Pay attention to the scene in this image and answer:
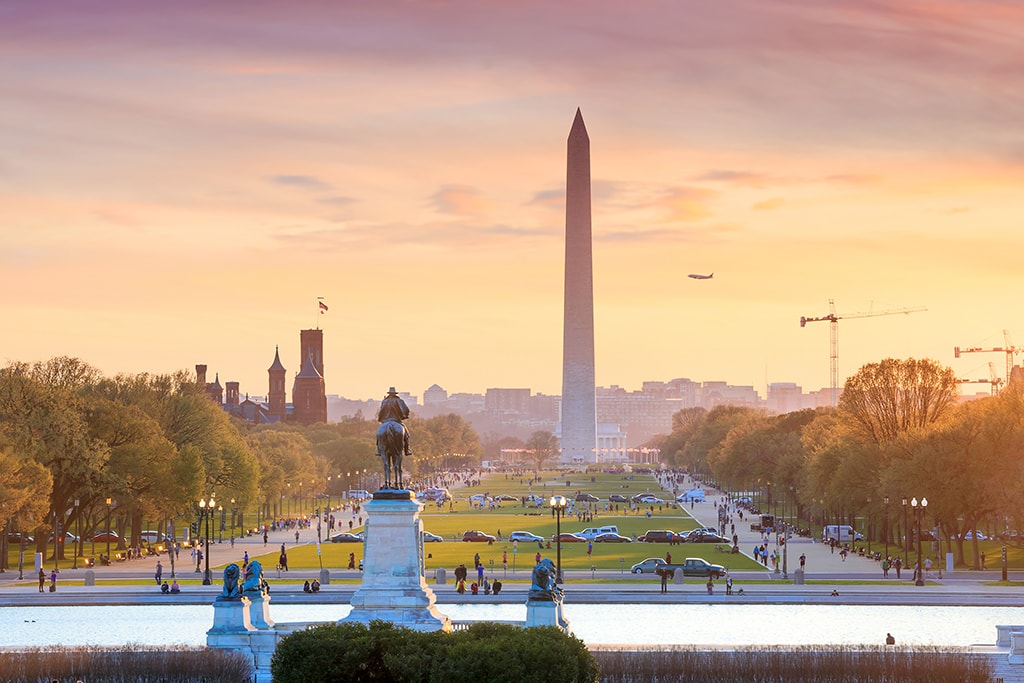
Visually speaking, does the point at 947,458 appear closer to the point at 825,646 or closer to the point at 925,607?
the point at 925,607

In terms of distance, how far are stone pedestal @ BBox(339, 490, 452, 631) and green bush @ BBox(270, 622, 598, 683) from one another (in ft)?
24.6

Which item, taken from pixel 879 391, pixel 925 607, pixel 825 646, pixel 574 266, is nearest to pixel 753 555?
pixel 879 391

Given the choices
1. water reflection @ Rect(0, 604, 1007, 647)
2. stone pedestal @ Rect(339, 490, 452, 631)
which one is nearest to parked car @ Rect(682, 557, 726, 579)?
water reflection @ Rect(0, 604, 1007, 647)

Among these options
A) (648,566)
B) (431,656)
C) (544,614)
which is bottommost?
(648,566)

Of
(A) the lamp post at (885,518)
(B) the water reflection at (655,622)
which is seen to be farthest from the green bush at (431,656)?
(A) the lamp post at (885,518)

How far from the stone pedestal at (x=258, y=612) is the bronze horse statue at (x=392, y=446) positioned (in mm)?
4770

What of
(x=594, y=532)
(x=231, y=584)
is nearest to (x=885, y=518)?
(x=594, y=532)

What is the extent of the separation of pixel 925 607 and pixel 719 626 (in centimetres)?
1027

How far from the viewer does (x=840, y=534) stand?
328 ft

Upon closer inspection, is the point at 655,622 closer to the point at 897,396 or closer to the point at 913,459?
the point at 913,459

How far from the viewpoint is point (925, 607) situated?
60.1 m

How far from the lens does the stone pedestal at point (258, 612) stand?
145 feet

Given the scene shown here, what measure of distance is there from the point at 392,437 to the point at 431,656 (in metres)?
11.3

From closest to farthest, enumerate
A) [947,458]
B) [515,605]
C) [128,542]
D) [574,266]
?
[515,605] → [947,458] → [128,542] → [574,266]
